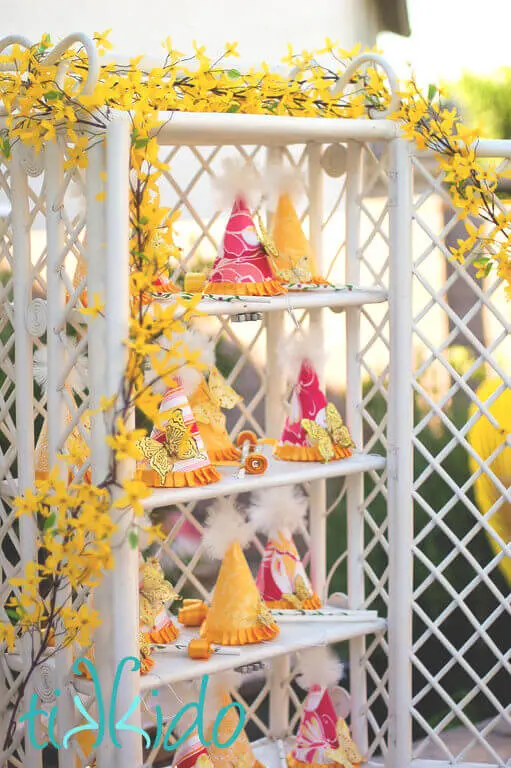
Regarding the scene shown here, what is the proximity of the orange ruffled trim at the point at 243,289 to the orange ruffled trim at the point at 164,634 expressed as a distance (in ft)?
2.55

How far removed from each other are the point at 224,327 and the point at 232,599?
0.75 meters

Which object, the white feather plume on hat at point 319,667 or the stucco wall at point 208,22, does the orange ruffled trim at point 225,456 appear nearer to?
the white feather plume on hat at point 319,667

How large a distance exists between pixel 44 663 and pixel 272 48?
2151 millimetres

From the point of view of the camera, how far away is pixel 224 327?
3004mm

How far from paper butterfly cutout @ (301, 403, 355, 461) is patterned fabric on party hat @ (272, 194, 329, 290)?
1.07 feet

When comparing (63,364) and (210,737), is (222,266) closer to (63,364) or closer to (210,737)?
(63,364)

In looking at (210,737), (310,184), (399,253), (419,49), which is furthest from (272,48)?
(210,737)

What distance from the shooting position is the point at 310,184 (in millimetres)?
2953

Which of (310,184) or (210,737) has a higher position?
(310,184)

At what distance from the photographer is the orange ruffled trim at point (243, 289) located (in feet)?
8.51

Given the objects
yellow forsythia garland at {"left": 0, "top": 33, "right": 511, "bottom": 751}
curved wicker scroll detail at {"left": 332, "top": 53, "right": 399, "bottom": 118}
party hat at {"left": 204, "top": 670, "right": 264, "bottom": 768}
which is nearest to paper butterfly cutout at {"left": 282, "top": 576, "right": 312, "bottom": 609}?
party hat at {"left": 204, "top": 670, "right": 264, "bottom": 768}

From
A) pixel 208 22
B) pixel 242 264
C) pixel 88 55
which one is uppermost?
pixel 208 22

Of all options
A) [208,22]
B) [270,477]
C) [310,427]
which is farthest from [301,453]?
[208,22]

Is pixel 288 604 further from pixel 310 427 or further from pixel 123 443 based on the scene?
pixel 123 443
